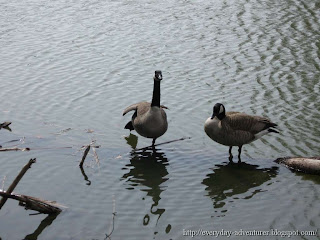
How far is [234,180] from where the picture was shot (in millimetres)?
10312

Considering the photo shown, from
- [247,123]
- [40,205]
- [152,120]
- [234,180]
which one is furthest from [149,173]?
[40,205]

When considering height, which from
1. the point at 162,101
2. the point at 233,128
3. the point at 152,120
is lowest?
the point at 162,101

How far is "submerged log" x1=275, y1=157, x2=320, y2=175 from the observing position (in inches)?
398

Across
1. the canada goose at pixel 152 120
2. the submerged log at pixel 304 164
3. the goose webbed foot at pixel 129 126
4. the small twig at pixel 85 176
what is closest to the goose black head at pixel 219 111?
the canada goose at pixel 152 120

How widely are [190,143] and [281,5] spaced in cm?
1146

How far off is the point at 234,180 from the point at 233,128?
98cm

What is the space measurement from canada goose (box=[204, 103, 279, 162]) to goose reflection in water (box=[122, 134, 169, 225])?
104cm

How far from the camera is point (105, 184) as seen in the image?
991 centimetres

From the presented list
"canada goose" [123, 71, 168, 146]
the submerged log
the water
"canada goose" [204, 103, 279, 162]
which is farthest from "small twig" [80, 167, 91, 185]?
the submerged log

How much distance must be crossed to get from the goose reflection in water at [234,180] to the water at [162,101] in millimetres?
32

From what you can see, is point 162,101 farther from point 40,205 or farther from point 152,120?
point 40,205

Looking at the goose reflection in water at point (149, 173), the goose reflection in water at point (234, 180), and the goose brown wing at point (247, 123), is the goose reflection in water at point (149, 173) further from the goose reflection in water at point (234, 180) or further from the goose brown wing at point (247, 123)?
the goose brown wing at point (247, 123)

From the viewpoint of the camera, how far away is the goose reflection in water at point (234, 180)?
9711 millimetres

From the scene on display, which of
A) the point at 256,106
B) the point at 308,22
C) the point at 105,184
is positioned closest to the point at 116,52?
the point at 256,106
